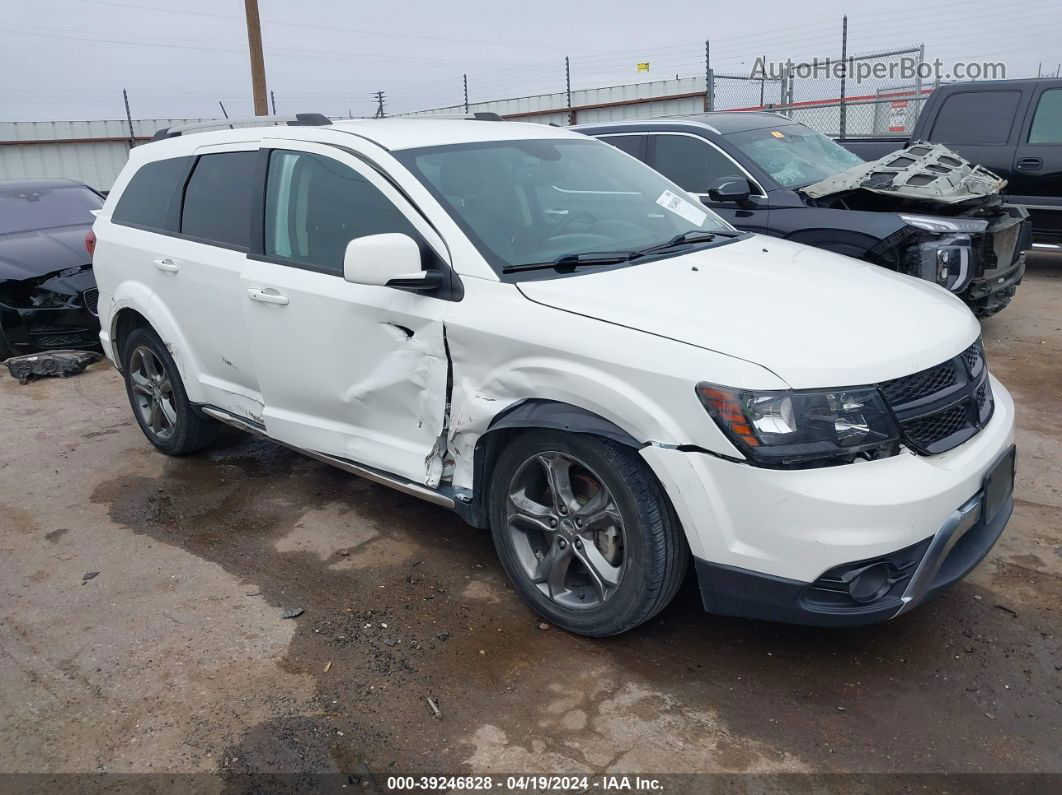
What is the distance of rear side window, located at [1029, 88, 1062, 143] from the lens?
28.5ft

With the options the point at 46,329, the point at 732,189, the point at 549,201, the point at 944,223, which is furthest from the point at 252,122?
the point at 944,223

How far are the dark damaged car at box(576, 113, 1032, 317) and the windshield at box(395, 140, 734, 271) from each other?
1.75 m

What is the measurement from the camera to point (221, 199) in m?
4.53

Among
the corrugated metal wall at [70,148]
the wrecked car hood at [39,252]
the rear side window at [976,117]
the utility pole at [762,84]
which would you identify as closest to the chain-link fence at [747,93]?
the utility pole at [762,84]

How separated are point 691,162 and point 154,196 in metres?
3.88

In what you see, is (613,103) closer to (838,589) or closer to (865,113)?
(865,113)

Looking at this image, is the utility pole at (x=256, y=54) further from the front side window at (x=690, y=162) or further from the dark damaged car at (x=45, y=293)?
the front side window at (x=690, y=162)

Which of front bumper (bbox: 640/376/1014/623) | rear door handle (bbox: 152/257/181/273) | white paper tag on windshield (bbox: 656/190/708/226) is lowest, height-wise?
front bumper (bbox: 640/376/1014/623)

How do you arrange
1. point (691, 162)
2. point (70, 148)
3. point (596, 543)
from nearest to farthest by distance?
point (596, 543) → point (691, 162) → point (70, 148)

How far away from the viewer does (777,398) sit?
2695 millimetres

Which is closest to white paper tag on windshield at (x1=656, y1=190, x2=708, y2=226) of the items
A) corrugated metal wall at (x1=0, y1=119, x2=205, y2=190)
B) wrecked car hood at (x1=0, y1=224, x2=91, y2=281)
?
wrecked car hood at (x1=0, y1=224, x2=91, y2=281)

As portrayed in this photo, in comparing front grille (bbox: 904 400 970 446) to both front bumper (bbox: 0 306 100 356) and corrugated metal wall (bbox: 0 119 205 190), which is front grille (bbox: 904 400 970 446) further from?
corrugated metal wall (bbox: 0 119 205 190)

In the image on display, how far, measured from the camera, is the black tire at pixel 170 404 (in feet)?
16.5

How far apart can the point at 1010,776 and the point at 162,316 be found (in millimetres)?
4294
